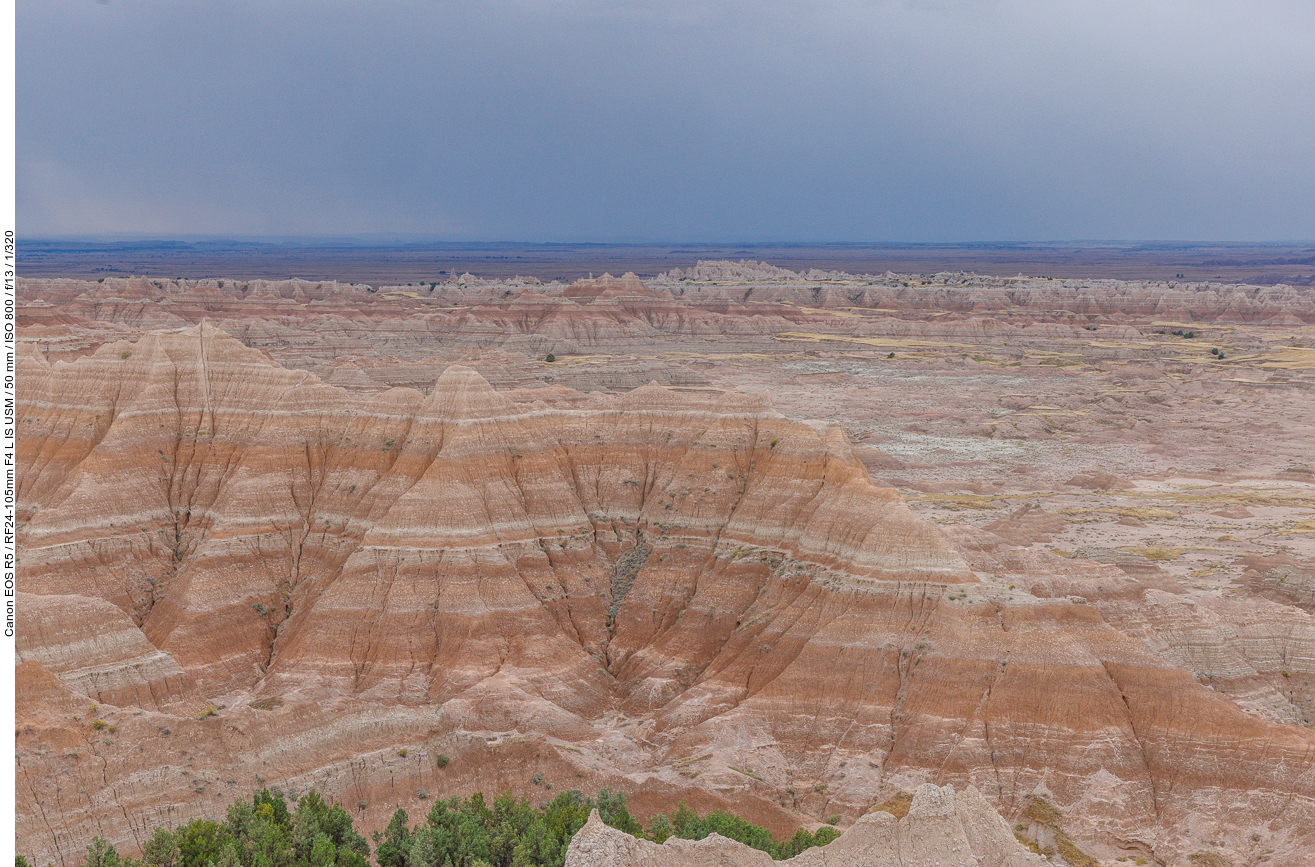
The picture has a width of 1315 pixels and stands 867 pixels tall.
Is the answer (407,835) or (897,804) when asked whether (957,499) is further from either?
(407,835)

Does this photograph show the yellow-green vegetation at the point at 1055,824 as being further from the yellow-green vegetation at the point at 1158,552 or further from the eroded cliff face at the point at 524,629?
the yellow-green vegetation at the point at 1158,552

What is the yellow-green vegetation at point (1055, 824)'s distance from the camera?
35781 millimetres

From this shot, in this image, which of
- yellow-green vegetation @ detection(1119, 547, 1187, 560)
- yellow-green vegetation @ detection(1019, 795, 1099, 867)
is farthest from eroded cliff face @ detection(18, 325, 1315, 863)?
yellow-green vegetation @ detection(1119, 547, 1187, 560)

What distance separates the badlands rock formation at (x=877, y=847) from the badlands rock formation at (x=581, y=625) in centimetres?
1103

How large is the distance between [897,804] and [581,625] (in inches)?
800

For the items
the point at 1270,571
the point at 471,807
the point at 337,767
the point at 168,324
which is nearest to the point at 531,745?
the point at 471,807

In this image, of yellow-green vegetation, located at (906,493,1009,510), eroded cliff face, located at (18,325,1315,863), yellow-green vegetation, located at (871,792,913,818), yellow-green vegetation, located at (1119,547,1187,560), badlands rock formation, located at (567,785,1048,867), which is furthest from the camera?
yellow-green vegetation, located at (906,493,1009,510)

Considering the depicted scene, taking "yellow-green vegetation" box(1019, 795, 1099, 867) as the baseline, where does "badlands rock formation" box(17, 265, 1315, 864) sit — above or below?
above

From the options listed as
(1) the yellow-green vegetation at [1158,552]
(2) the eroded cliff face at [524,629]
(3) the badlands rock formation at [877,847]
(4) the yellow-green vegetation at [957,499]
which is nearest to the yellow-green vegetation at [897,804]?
(2) the eroded cliff face at [524,629]

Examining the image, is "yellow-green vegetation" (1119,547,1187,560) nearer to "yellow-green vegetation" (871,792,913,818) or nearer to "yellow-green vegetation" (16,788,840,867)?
"yellow-green vegetation" (871,792,913,818)

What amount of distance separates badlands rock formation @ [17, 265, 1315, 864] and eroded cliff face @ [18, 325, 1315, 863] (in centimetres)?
15

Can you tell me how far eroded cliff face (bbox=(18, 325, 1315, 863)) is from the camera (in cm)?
3816

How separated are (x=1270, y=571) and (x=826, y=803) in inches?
1715

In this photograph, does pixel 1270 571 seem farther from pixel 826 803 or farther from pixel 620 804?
pixel 620 804
